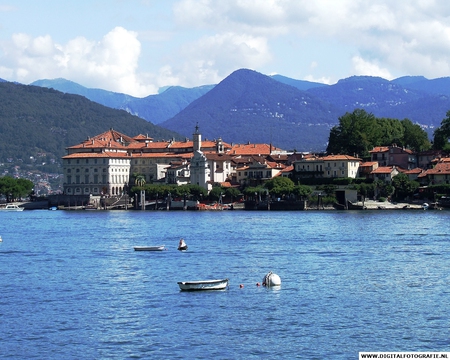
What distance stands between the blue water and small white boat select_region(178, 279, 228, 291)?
396 mm

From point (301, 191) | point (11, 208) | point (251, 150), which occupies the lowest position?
point (11, 208)

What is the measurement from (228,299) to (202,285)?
6.96 ft

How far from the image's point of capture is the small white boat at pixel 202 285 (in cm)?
3934

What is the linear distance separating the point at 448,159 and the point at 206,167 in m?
32.9

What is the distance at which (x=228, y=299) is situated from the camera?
3759cm

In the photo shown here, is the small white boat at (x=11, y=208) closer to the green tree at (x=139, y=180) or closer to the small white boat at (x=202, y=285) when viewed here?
the green tree at (x=139, y=180)

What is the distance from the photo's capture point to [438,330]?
3084 centimetres

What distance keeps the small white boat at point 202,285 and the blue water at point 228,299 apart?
1.30 ft

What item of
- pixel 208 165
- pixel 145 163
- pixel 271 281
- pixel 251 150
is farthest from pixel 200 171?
pixel 271 281

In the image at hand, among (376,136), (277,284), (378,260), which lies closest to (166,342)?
(277,284)

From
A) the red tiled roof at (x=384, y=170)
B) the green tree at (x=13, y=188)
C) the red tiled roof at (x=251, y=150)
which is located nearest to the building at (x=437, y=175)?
the red tiled roof at (x=384, y=170)

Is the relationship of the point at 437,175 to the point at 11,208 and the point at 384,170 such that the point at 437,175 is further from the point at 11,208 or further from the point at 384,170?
the point at 11,208

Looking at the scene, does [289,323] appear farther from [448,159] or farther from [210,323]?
[448,159]

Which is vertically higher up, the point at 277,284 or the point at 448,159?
the point at 448,159
